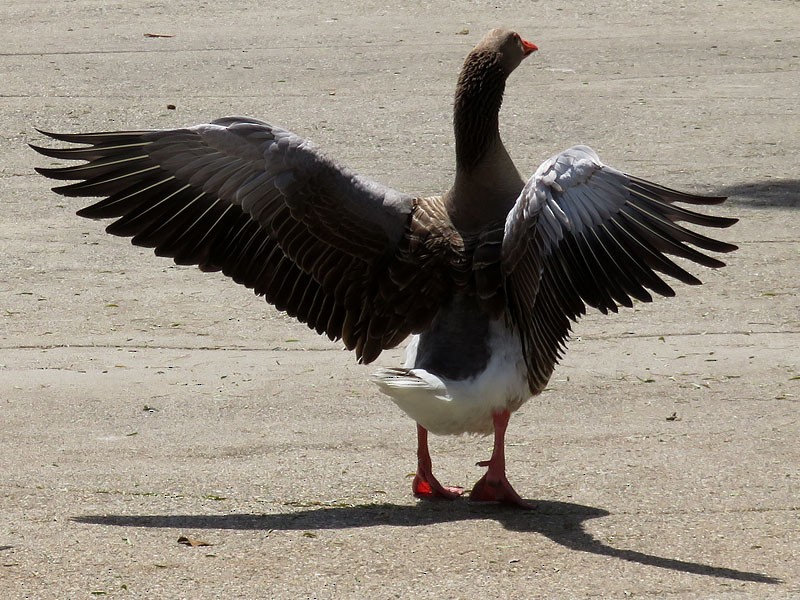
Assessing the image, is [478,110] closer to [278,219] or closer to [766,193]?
[278,219]

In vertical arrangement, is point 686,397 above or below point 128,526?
above

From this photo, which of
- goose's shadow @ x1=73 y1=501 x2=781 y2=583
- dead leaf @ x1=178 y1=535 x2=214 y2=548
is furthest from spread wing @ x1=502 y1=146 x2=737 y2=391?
dead leaf @ x1=178 y1=535 x2=214 y2=548

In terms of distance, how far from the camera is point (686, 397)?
6598 mm

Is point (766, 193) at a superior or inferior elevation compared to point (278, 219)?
superior

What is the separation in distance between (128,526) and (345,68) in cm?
880

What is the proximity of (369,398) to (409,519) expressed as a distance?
1.51m

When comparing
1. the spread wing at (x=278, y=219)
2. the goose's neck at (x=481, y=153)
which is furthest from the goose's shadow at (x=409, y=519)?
the goose's neck at (x=481, y=153)

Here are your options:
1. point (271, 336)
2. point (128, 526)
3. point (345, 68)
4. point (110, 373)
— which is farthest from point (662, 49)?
point (128, 526)

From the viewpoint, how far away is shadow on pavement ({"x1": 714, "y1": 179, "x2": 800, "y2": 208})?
9711 millimetres

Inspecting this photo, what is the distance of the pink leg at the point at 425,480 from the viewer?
5438 mm

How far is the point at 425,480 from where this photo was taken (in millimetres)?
5445

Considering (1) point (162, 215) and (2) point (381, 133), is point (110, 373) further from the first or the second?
(2) point (381, 133)

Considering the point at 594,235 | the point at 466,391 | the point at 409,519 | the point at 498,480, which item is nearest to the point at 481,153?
the point at 594,235

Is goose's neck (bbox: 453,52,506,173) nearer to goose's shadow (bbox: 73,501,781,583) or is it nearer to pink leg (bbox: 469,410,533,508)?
pink leg (bbox: 469,410,533,508)
